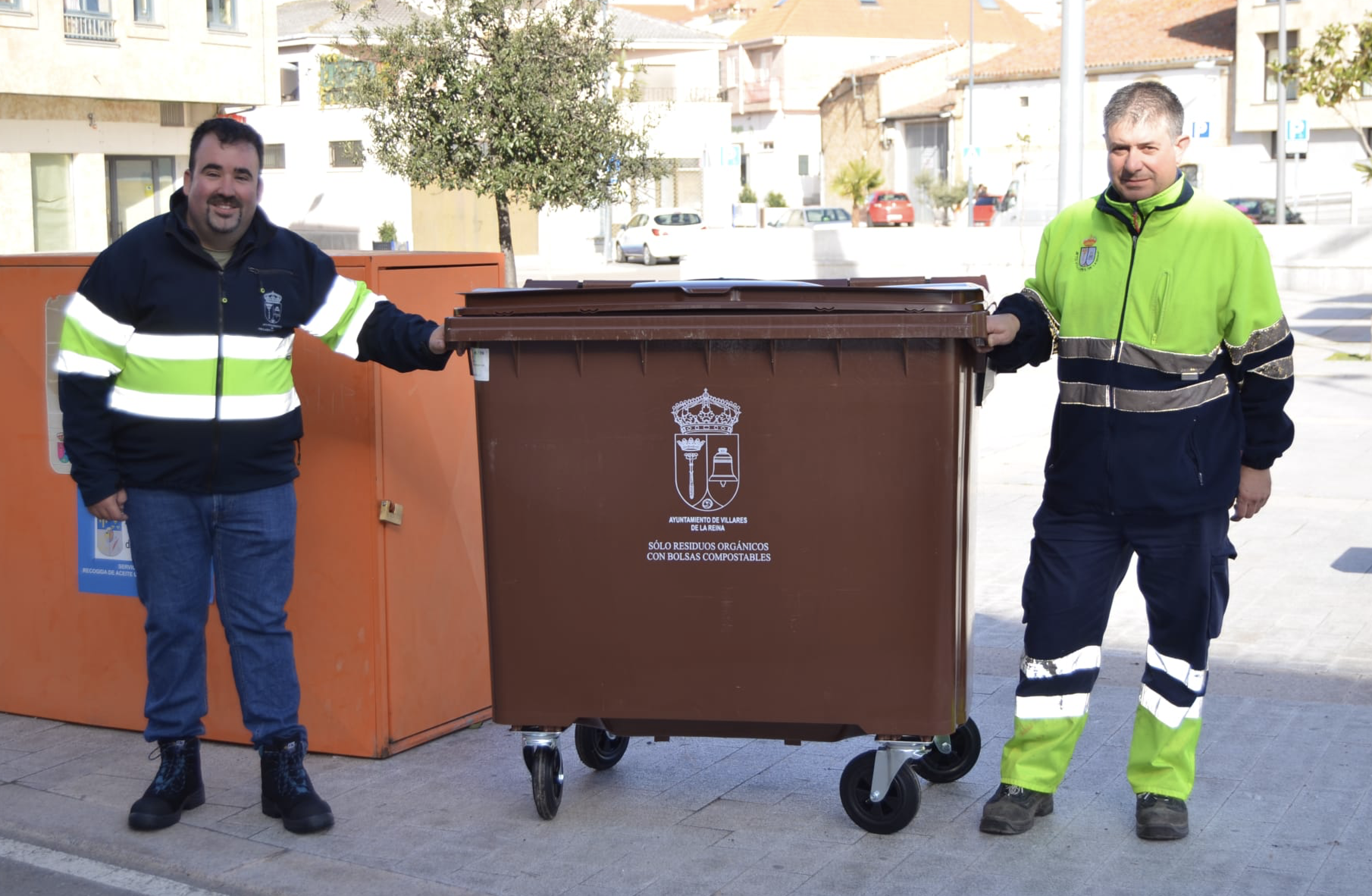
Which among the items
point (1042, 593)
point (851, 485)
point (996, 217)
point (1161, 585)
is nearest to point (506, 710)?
point (851, 485)

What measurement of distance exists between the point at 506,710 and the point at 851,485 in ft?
3.51

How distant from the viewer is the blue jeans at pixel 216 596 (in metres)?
4.07

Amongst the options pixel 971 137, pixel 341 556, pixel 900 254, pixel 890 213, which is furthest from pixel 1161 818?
pixel 971 137

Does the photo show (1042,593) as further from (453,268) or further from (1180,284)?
(453,268)

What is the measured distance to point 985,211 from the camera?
45031mm

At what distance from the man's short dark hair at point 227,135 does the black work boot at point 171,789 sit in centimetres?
155

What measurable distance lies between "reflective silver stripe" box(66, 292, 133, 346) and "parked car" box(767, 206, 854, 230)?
39.8 m

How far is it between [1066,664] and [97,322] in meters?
2.61

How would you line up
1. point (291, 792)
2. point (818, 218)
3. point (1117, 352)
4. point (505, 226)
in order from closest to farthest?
1. point (1117, 352)
2. point (291, 792)
3. point (505, 226)
4. point (818, 218)

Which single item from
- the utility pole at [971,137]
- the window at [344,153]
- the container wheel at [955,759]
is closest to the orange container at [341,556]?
the container wheel at [955,759]

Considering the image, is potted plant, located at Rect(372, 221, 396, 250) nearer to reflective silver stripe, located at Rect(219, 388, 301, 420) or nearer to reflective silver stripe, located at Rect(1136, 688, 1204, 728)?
reflective silver stripe, located at Rect(219, 388, 301, 420)

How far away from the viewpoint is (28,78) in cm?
2538

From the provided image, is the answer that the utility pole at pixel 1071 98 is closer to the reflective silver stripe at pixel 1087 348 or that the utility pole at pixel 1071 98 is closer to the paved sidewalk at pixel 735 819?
the paved sidewalk at pixel 735 819

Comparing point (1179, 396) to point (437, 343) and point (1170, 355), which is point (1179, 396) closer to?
point (1170, 355)
